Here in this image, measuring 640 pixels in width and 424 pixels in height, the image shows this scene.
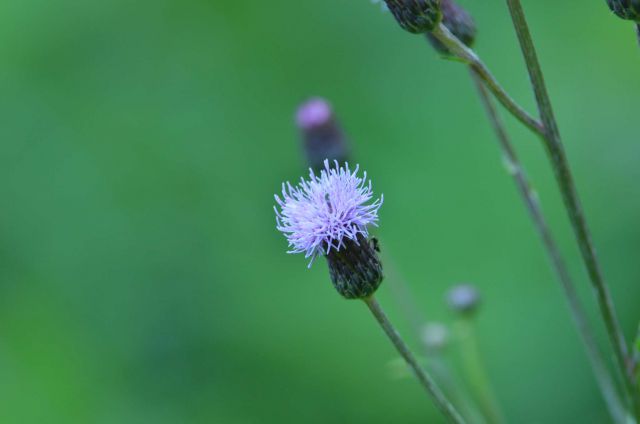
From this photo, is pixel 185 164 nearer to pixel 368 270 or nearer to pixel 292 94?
pixel 292 94

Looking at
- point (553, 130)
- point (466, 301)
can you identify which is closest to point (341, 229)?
point (553, 130)

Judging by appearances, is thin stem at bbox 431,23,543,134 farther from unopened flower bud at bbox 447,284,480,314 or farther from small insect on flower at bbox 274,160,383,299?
unopened flower bud at bbox 447,284,480,314

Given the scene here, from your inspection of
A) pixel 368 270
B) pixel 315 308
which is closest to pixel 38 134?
pixel 315 308

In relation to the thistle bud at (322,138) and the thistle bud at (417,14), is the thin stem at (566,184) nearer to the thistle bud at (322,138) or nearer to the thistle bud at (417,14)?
the thistle bud at (417,14)

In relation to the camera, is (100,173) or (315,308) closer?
(315,308)

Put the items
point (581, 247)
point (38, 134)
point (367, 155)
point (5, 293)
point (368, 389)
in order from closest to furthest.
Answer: point (581, 247) → point (368, 389) → point (5, 293) → point (367, 155) → point (38, 134)

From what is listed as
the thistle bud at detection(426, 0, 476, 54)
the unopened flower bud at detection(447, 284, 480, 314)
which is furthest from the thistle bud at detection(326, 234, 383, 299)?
the unopened flower bud at detection(447, 284, 480, 314)

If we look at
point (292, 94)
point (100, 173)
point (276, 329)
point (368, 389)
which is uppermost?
point (292, 94)
